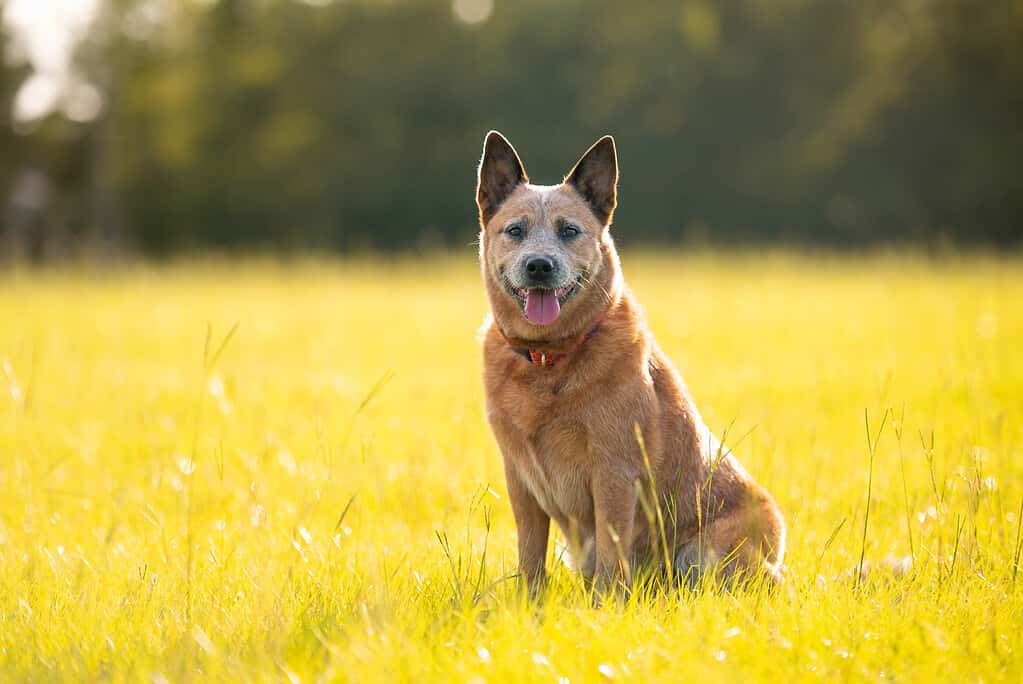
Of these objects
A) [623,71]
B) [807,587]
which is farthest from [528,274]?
[623,71]

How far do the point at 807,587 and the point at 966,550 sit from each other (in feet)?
2.07

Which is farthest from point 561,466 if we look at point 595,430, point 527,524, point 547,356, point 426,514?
point 426,514

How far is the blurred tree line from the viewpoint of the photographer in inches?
1144

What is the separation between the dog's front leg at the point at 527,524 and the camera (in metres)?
3.49

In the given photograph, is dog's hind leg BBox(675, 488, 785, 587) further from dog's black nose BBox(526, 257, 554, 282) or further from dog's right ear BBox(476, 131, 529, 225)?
dog's right ear BBox(476, 131, 529, 225)

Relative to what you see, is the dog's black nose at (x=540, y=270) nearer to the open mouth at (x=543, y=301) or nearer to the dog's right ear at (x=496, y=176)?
the open mouth at (x=543, y=301)

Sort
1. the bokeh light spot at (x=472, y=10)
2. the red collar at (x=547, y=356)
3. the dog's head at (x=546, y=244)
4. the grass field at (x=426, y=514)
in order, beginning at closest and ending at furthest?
the grass field at (x=426, y=514) → the red collar at (x=547, y=356) → the dog's head at (x=546, y=244) → the bokeh light spot at (x=472, y=10)

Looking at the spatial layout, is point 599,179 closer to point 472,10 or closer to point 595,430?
point 595,430

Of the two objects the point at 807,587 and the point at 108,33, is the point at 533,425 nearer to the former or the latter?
the point at 807,587

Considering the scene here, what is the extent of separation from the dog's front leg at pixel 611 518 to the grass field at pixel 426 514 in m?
0.18

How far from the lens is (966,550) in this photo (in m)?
3.31

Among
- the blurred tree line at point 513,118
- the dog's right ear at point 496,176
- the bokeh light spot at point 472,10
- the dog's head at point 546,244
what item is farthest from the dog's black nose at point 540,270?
the bokeh light spot at point 472,10

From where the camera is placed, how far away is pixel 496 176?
402 cm

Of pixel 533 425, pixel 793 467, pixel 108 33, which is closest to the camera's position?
pixel 533 425
